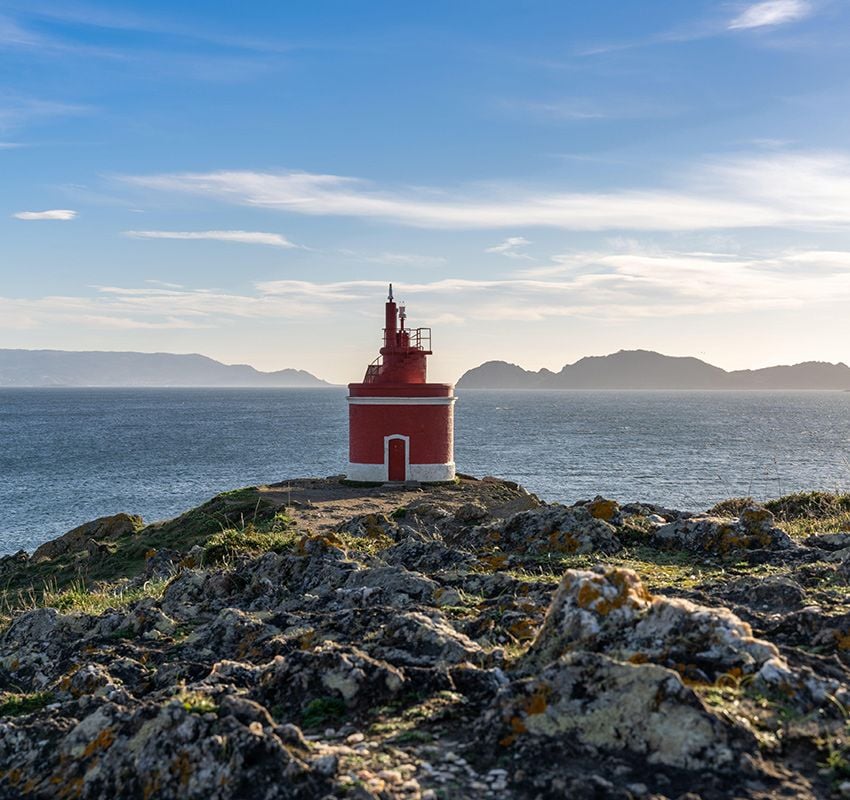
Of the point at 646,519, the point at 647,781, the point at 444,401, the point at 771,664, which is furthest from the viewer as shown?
the point at 444,401

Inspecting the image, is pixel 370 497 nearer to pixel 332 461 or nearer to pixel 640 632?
pixel 640 632

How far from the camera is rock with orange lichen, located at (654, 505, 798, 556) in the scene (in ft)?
29.9

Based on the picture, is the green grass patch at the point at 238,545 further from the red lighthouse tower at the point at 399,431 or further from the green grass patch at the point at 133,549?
the red lighthouse tower at the point at 399,431

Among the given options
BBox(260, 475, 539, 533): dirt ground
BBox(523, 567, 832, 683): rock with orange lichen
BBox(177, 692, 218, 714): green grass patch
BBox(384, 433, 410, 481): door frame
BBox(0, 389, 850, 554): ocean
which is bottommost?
BBox(0, 389, 850, 554): ocean

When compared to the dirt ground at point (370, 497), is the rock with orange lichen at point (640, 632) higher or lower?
higher

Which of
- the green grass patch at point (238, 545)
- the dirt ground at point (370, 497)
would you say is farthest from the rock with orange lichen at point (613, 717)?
the dirt ground at point (370, 497)

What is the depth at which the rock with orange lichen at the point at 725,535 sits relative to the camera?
911cm

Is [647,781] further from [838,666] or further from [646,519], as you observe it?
[646,519]

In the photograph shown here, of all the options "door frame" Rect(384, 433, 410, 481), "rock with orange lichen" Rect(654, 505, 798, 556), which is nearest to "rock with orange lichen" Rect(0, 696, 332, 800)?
"rock with orange lichen" Rect(654, 505, 798, 556)

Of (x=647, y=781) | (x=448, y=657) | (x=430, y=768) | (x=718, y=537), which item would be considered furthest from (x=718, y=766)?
(x=718, y=537)

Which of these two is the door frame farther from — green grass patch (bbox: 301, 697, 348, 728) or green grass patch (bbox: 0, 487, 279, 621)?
green grass patch (bbox: 301, 697, 348, 728)

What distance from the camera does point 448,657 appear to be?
18.3 ft

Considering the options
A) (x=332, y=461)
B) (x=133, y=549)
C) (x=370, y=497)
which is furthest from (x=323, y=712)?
(x=332, y=461)

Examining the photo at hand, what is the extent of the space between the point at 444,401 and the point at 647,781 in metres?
29.7
